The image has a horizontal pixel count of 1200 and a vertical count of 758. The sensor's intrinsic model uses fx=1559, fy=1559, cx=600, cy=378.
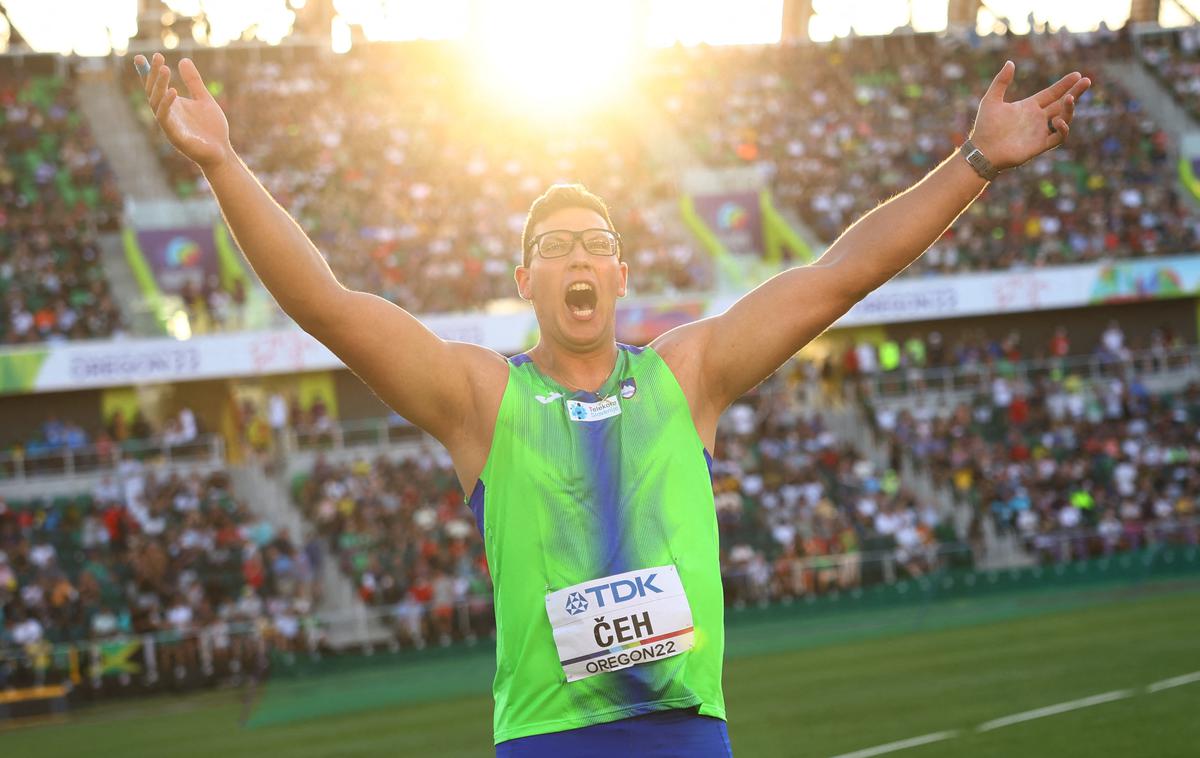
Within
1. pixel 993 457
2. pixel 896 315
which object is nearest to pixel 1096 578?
pixel 993 457

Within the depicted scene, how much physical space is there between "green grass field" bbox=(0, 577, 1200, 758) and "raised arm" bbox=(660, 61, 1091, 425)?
26.2 feet

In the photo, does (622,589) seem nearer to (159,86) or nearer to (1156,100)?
(159,86)

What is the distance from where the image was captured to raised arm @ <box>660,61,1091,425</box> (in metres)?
3.91

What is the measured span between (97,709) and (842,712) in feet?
39.0

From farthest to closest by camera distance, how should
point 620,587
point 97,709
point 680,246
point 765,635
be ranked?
point 680,246 < point 765,635 < point 97,709 < point 620,587

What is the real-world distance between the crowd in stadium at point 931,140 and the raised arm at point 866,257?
30.8m

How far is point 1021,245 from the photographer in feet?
120

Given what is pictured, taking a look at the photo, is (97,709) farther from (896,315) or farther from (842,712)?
(896,315)

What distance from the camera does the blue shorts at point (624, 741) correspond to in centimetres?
365

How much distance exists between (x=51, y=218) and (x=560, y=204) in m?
30.6

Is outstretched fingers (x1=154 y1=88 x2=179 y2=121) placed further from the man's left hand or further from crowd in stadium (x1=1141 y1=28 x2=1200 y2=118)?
crowd in stadium (x1=1141 y1=28 x2=1200 y2=118)

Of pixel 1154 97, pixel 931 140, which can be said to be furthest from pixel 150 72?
pixel 1154 97

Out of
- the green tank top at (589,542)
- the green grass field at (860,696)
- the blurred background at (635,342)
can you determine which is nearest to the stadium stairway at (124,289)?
the blurred background at (635,342)

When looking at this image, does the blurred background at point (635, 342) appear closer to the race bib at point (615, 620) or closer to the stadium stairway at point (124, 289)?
the stadium stairway at point (124, 289)
